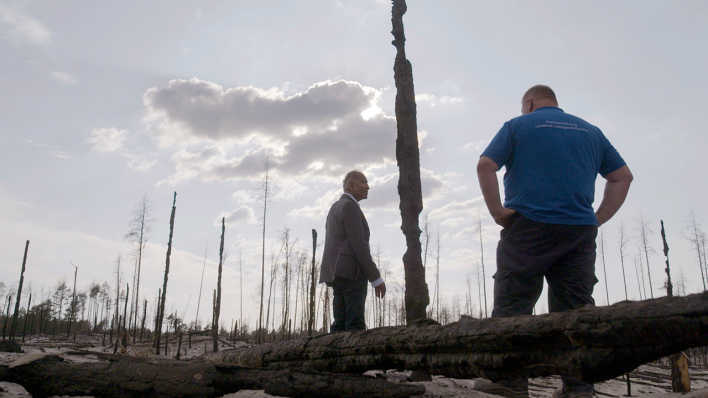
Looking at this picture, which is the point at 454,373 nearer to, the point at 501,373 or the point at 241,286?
the point at 501,373

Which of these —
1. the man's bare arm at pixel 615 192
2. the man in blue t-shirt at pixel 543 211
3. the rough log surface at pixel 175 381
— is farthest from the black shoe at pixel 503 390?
the man's bare arm at pixel 615 192

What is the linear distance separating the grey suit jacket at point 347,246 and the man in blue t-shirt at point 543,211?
61.6 inches

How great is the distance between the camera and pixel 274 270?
94.7 feet

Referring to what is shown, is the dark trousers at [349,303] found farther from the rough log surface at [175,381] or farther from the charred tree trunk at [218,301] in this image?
the charred tree trunk at [218,301]

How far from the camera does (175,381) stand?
2312mm

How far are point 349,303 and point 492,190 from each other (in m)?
1.89

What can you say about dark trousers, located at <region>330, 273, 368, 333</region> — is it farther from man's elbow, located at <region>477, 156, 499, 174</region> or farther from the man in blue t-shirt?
man's elbow, located at <region>477, 156, 499, 174</region>

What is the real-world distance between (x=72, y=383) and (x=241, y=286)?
111 feet

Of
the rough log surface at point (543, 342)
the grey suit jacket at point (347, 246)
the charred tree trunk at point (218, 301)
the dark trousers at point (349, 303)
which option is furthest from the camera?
the charred tree trunk at point (218, 301)

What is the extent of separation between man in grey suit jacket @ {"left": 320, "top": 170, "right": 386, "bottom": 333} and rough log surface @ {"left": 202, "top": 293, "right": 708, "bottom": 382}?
130cm

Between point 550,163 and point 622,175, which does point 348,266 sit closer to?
point 550,163

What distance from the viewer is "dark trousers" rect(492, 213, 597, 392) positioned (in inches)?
89.9

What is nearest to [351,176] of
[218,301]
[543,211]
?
[543,211]

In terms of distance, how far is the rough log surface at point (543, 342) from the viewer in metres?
1.33
